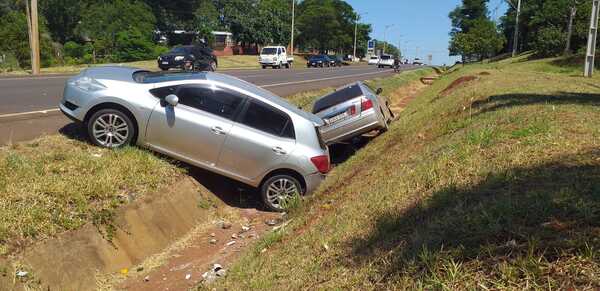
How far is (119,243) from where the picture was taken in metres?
6.16

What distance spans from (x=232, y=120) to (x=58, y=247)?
335 cm

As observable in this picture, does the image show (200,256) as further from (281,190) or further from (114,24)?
(114,24)

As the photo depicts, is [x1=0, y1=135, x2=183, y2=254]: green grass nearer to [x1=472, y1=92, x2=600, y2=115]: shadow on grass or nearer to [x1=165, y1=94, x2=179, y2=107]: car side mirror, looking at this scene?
[x1=165, y1=94, x2=179, y2=107]: car side mirror

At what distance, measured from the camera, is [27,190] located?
→ 576 centimetres

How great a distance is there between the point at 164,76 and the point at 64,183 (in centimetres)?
272

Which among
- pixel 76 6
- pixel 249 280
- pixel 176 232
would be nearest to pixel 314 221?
pixel 249 280

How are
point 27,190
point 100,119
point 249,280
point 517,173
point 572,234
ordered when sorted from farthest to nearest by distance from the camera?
1. point 100,119
2. point 27,190
3. point 517,173
4. point 249,280
5. point 572,234

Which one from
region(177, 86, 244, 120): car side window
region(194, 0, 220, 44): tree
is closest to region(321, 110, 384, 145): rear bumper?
region(177, 86, 244, 120): car side window

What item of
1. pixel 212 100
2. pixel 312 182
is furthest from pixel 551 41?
pixel 212 100

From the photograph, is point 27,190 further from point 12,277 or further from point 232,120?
point 232,120

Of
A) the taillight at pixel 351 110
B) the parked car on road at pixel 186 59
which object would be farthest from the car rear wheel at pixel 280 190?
the parked car on road at pixel 186 59

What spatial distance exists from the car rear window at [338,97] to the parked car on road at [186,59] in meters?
15.6

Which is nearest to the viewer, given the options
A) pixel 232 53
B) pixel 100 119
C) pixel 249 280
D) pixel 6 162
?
pixel 249 280

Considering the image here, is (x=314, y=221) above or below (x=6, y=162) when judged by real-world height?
below
